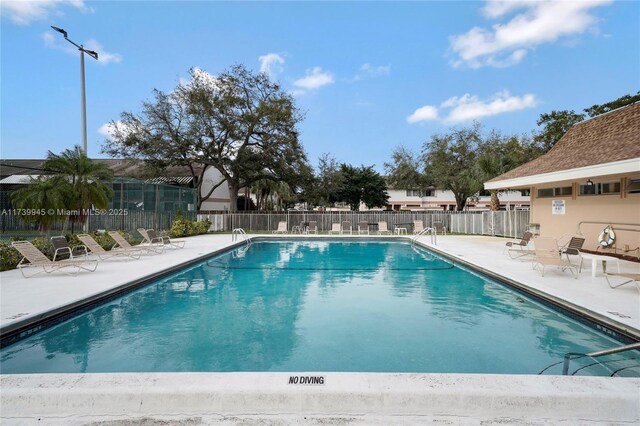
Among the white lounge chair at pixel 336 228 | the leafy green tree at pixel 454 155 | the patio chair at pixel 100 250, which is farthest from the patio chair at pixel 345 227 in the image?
the leafy green tree at pixel 454 155

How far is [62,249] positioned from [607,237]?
15.4 meters

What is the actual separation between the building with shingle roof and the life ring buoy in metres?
0.41

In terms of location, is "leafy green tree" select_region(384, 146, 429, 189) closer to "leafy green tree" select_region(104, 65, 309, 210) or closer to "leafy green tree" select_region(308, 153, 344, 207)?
Result: "leafy green tree" select_region(308, 153, 344, 207)

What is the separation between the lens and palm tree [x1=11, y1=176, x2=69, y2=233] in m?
11.6

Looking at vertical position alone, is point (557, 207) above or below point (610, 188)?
below

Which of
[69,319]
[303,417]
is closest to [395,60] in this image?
[69,319]

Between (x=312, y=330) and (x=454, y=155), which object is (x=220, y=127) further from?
(x=454, y=155)

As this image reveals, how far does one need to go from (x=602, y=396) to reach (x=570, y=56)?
747 inches

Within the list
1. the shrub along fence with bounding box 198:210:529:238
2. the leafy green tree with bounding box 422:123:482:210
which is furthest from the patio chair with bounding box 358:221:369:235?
the leafy green tree with bounding box 422:123:482:210

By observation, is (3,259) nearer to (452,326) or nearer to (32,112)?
(32,112)

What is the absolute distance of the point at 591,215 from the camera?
1315 centimetres

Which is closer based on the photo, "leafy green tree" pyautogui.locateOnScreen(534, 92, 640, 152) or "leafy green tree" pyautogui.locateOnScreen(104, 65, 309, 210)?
"leafy green tree" pyautogui.locateOnScreen(104, 65, 309, 210)

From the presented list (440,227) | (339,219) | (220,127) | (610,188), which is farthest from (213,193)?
(610,188)

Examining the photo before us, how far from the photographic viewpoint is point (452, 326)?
6.21 meters
